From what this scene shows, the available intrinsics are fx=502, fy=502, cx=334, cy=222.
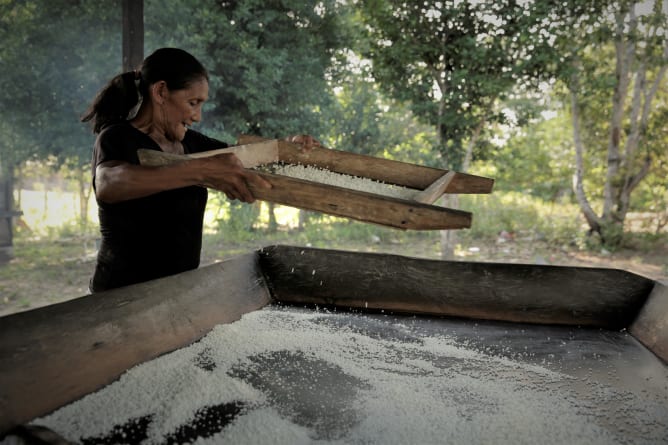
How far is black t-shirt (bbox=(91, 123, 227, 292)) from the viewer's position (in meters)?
1.66

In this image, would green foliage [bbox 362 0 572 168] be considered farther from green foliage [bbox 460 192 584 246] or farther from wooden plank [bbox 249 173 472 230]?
wooden plank [bbox 249 173 472 230]

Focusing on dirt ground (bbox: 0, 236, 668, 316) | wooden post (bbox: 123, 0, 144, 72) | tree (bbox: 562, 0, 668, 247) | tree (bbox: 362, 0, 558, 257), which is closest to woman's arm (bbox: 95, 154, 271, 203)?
wooden post (bbox: 123, 0, 144, 72)

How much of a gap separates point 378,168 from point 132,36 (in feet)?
6.64

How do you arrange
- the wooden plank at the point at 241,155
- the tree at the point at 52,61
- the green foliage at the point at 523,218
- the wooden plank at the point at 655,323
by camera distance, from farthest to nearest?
the green foliage at the point at 523,218
the tree at the point at 52,61
the wooden plank at the point at 655,323
the wooden plank at the point at 241,155

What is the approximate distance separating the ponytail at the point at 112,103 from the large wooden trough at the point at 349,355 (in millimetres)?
598

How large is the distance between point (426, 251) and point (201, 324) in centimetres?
529

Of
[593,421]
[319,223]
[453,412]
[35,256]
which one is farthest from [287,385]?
[319,223]

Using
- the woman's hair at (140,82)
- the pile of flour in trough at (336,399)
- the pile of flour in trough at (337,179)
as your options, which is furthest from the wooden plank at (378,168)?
the pile of flour in trough at (336,399)

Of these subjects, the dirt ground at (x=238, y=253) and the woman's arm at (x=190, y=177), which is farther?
the dirt ground at (x=238, y=253)

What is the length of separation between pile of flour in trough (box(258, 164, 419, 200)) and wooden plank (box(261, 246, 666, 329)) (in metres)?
0.48

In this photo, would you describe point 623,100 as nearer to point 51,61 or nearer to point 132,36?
point 132,36

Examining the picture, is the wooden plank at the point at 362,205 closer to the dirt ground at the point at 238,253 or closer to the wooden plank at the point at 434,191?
the wooden plank at the point at 434,191

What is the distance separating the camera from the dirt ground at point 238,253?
15.2ft

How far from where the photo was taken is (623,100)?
6574 millimetres
